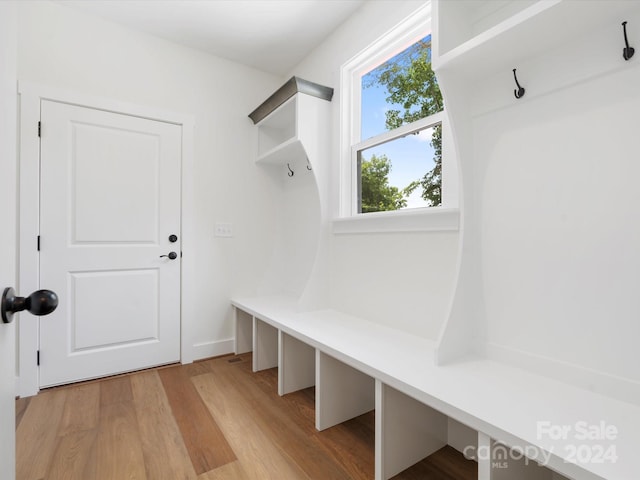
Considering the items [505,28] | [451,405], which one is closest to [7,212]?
[451,405]

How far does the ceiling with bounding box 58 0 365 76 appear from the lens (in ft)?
6.98

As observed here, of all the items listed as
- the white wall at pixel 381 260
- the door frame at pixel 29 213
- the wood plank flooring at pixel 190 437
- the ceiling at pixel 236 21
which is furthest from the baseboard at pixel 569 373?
the door frame at pixel 29 213

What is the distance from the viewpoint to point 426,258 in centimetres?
164

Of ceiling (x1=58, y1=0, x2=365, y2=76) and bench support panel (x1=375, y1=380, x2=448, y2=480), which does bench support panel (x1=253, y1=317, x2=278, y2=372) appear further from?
ceiling (x1=58, y1=0, x2=365, y2=76)

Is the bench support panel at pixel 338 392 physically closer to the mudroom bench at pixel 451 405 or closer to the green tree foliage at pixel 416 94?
the mudroom bench at pixel 451 405

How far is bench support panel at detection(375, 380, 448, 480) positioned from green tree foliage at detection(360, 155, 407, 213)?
1.04m

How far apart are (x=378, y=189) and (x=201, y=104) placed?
65.6 inches

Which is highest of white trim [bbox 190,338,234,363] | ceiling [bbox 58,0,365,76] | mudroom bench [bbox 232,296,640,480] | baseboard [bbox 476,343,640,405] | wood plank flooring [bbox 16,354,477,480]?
ceiling [bbox 58,0,365,76]

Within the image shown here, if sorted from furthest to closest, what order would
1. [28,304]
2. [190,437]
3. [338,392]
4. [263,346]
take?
[263,346]
[338,392]
[190,437]
[28,304]

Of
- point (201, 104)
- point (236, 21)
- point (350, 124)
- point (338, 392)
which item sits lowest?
point (338, 392)

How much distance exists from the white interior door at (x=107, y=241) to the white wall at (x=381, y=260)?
4.11 ft

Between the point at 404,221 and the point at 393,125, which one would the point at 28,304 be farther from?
the point at 393,125

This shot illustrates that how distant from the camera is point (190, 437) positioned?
160 cm

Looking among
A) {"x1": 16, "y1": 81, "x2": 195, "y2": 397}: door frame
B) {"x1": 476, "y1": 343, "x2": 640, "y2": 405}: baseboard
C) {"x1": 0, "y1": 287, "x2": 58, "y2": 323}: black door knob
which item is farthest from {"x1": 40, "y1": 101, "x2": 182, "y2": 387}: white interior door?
{"x1": 476, "y1": 343, "x2": 640, "y2": 405}: baseboard
